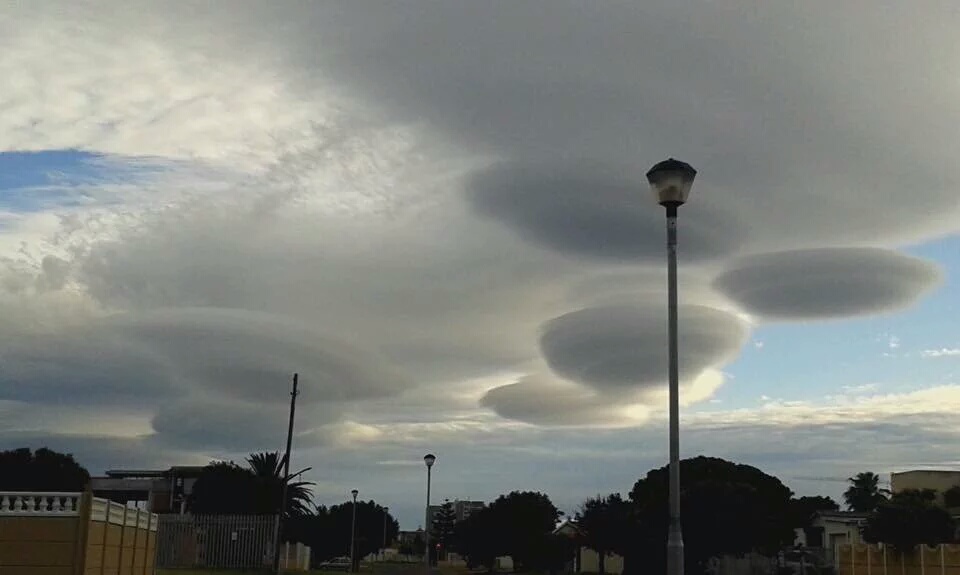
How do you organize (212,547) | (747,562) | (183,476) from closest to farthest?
(212,547) < (747,562) < (183,476)

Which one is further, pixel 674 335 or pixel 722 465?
pixel 722 465

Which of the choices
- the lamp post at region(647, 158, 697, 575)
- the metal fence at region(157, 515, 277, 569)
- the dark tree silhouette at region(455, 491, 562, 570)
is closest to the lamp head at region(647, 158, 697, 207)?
the lamp post at region(647, 158, 697, 575)

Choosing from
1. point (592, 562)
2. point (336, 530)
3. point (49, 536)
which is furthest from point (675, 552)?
point (336, 530)

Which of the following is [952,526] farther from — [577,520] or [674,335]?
[674,335]

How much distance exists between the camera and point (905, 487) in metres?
85.2

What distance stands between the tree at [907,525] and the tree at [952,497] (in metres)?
29.8

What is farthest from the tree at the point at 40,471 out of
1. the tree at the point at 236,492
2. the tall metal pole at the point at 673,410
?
the tall metal pole at the point at 673,410

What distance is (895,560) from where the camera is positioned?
4688cm

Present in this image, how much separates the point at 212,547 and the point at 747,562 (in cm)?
3222

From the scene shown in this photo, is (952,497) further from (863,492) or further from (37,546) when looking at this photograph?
(37,546)

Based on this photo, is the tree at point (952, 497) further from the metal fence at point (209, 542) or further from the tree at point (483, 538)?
the metal fence at point (209, 542)

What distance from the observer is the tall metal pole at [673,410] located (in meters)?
11.9

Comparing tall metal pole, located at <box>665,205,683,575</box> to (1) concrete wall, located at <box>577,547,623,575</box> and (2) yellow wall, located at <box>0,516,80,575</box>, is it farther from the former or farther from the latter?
(1) concrete wall, located at <box>577,547,623,575</box>

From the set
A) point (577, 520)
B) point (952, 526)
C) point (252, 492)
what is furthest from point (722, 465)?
point (252, 492)
